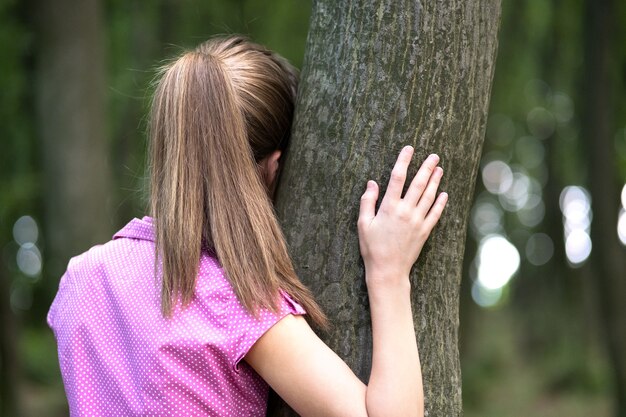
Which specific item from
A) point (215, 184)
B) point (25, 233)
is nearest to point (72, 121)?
point (215, 184)

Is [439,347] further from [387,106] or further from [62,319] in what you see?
[62,319]

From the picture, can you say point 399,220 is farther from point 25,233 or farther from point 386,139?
point 25,233

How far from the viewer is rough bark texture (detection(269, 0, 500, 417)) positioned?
7.47 feet

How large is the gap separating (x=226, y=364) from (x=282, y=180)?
0.65 metres

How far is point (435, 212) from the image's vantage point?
2.24m

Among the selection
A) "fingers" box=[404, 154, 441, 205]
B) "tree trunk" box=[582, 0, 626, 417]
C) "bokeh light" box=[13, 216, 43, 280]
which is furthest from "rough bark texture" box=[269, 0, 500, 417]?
"bokeh light" box=[13, 216, 43, 280]

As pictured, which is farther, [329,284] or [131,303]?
[329,284]

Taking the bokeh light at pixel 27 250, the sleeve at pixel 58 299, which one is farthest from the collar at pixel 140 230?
the bokeh light at pixel 27 250

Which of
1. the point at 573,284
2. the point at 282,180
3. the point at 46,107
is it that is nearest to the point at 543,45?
the point at 573,284

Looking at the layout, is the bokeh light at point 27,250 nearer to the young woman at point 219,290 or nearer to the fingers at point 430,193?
the young woman at point 219,290

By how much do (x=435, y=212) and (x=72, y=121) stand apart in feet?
19.2

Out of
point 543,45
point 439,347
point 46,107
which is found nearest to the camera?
point 439,347

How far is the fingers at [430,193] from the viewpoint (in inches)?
87.3

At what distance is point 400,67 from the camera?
2285 millimetres
